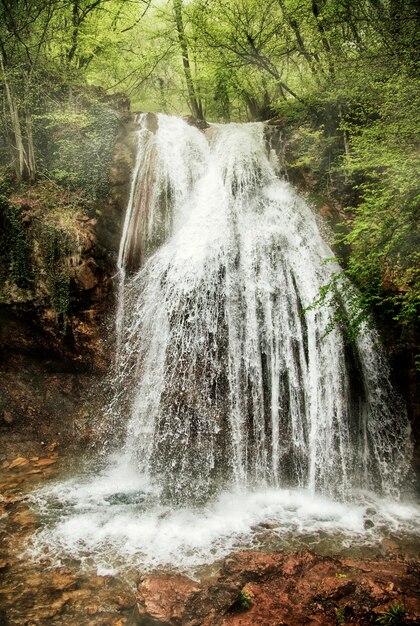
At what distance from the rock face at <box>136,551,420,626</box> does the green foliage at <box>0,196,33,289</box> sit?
632 cm

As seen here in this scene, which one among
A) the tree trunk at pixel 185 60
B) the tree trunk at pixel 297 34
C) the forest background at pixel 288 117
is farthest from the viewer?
the tree trunk at pixel 185 60

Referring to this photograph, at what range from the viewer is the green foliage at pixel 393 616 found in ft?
10.9

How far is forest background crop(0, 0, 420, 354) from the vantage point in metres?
6.43

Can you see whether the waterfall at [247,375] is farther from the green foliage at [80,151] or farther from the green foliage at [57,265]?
the green foliage at [80,151]

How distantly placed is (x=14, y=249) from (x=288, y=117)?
9073 millimetres

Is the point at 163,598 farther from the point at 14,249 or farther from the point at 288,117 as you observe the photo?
the point at 288,117

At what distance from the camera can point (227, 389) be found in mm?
6957

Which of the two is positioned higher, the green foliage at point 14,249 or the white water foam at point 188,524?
the green foliage at point 14,249

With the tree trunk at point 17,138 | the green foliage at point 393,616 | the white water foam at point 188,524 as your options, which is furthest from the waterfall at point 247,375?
the tree trunk at point 17,138

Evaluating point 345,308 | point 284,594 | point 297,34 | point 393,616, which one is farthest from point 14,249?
point 297,34

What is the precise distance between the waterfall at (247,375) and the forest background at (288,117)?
0.98 m

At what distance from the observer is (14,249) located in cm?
786

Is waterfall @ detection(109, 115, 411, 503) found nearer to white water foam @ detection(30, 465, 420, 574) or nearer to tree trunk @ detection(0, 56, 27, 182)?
white water foam @ detection(30, 465, 420, 574)

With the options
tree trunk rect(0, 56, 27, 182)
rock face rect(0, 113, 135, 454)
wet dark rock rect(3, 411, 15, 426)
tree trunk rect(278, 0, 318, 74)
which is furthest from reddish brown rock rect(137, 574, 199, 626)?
tree trunk rect(278, 0, 318, 74)
